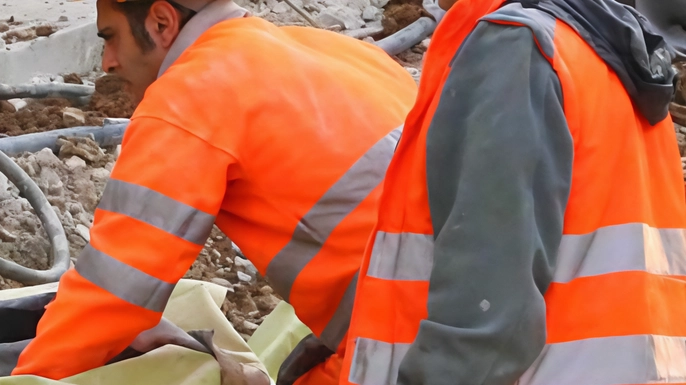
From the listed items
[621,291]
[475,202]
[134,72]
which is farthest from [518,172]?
[134,72]

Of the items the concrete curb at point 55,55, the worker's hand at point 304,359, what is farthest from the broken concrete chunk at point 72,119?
the worker's hand at point 304,359

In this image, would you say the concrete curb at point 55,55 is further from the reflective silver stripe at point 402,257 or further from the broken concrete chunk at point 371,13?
the reflective silver stripe at point 402,257

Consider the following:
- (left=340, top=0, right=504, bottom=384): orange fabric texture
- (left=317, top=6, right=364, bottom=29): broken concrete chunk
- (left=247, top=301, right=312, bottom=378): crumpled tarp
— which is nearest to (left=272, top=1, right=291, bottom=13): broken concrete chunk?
(left=317, top=6, right=364, bottom=29): broken concrete chunk

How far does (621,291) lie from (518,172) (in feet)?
0.95

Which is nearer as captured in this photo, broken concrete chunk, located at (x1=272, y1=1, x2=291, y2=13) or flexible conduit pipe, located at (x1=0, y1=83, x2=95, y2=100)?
flexible conduit pipe, located at (x1=0, y1=83, x2=95, y2=100)

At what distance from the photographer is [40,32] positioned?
215 inches

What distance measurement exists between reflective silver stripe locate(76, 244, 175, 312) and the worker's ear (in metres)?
0.62

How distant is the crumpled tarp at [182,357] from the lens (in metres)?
2.10

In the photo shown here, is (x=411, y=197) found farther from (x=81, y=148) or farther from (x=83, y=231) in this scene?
(x=81, y=148)

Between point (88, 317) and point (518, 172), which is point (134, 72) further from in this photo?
point (518, 172)

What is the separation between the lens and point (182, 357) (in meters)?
2.30

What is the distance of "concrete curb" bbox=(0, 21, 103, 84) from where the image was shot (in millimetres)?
5145

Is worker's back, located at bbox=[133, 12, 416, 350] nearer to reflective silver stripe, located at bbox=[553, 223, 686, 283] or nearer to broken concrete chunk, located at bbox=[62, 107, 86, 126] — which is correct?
reflective silver stripe, located at bbox=[553, 223, 686, 283]

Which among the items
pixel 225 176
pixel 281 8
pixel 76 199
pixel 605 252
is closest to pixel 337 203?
pixel 225 176
